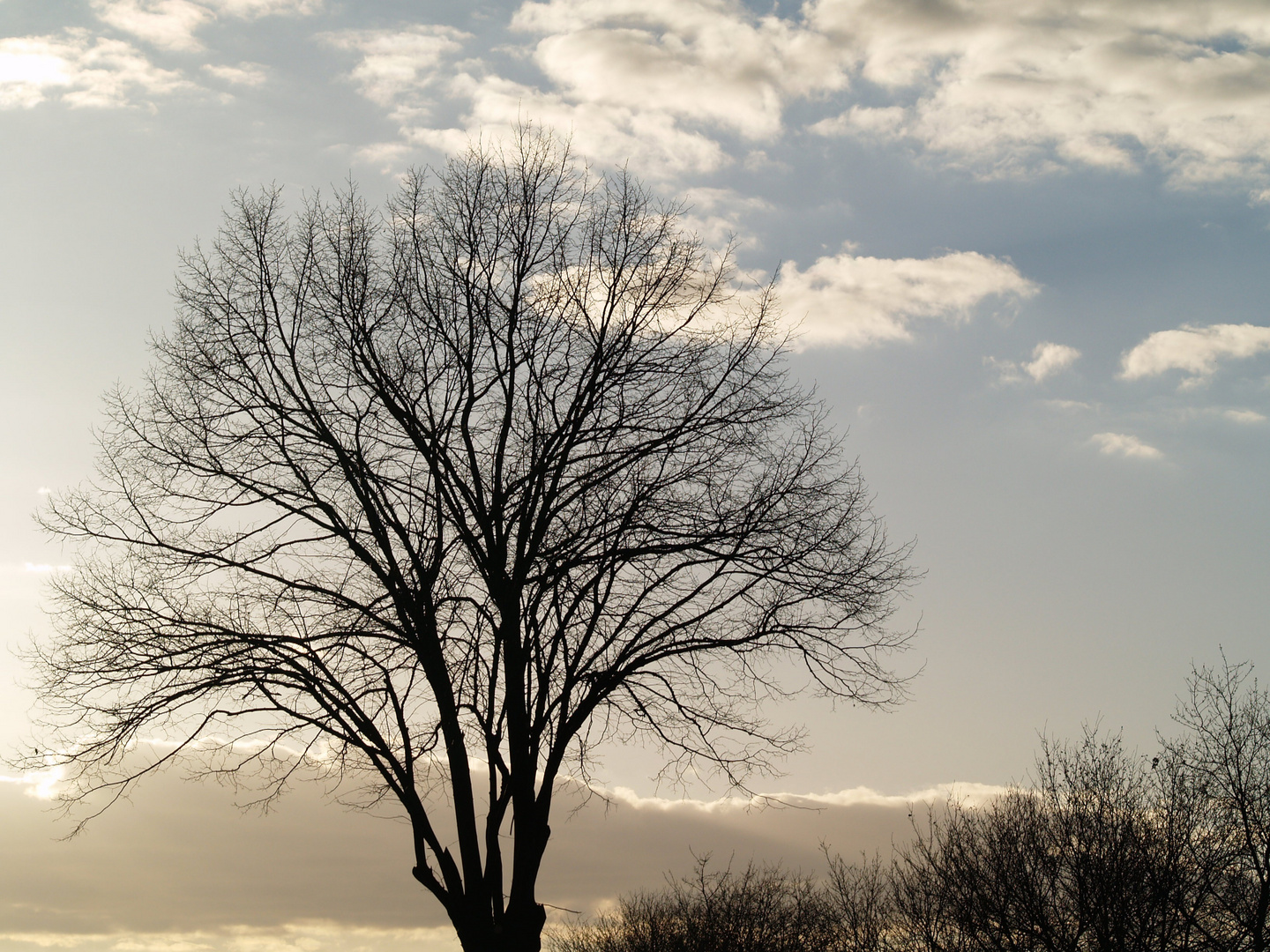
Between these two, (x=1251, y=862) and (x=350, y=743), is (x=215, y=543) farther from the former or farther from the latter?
(x=1251, y=862)

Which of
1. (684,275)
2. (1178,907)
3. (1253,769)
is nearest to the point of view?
(684,275)

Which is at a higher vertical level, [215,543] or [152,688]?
[215,543]

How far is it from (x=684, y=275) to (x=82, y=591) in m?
8.32

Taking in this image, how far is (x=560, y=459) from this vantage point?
12.2 m

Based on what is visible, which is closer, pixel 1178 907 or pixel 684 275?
pixel 684 275

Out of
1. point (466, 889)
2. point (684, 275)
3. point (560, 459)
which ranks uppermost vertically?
point (684, 275)

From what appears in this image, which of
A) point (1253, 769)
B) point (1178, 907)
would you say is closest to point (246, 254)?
point (1178, 907)

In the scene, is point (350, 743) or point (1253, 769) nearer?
point (350, 743)

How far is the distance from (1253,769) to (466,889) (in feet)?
47.7

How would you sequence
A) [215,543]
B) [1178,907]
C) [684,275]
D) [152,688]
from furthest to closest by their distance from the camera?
[1178,907] < [684,275] < [215,543] < [152,688]

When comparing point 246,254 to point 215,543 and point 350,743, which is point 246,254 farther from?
point 350,743

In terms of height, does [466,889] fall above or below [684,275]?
below

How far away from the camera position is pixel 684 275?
1283cm

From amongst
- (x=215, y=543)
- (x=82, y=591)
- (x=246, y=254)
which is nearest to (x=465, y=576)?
(x=215, y=543)
